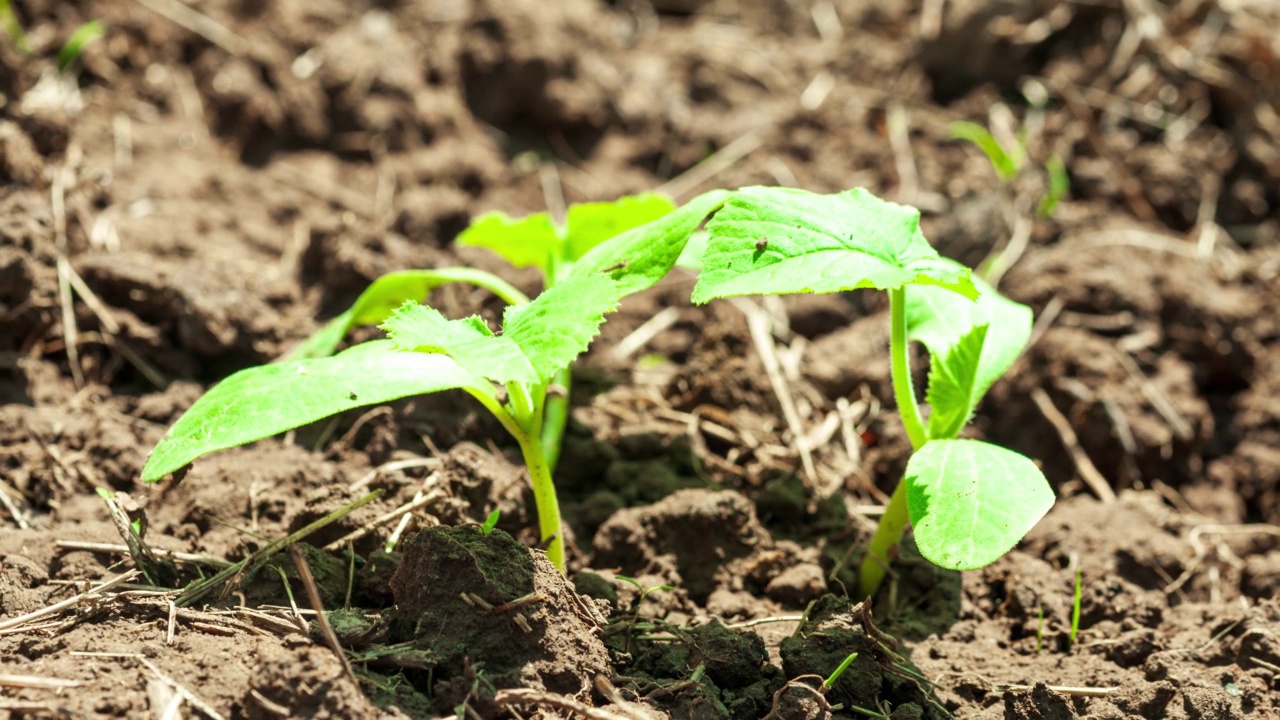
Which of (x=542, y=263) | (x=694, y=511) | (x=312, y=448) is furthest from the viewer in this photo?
(x=542, y=263)

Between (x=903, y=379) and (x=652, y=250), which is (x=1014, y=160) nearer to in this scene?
(x=903, y=379)

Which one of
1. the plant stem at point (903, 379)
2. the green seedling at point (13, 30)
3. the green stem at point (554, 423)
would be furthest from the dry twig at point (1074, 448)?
the green seedling at point (13, 30)

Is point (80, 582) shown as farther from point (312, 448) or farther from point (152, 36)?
point (152, 36)

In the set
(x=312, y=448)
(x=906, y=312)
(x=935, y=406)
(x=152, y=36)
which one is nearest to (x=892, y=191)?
(x=906, y=312)

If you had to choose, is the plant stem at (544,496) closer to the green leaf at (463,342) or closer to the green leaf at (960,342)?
the green leaf at (463,342)

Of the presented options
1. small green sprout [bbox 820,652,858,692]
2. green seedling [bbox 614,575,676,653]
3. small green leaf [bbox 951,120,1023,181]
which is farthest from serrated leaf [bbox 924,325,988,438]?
small green leaf [bbox 951,120,1023,181]

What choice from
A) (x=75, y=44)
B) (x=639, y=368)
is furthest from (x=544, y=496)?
(x=75, y=44)
